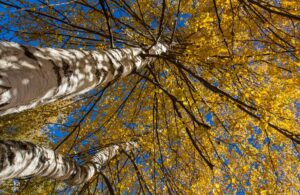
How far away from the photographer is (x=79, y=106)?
570 centimetres

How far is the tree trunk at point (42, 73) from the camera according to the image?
3.38 feet

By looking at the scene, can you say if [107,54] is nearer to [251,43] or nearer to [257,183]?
[257,183]

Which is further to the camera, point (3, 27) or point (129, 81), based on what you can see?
point (129, 81)

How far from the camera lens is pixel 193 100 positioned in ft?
9.98

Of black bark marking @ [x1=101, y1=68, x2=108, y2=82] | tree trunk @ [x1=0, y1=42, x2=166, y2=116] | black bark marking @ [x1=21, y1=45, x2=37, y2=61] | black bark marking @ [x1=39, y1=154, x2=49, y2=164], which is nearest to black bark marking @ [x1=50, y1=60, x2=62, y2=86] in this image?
tree trunk @ [x1=0, y1=42, x2=166, y2=116]

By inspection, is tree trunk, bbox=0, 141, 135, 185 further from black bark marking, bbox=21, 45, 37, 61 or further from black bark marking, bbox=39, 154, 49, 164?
black bark marking, bbox=21, 45, 37, 61

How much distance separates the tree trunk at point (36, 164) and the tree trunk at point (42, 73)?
610mm

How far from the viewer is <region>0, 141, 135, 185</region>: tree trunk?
1725mm

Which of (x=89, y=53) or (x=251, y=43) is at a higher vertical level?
(x=251, y=43)

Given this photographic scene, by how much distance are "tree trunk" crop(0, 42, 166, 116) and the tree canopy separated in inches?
43.4

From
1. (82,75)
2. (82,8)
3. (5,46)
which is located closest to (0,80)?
(5,46)

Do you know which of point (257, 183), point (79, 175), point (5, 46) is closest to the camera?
point (5, 46)

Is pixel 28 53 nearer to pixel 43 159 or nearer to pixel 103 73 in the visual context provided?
pixel 103 73

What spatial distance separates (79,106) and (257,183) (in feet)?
13.4
